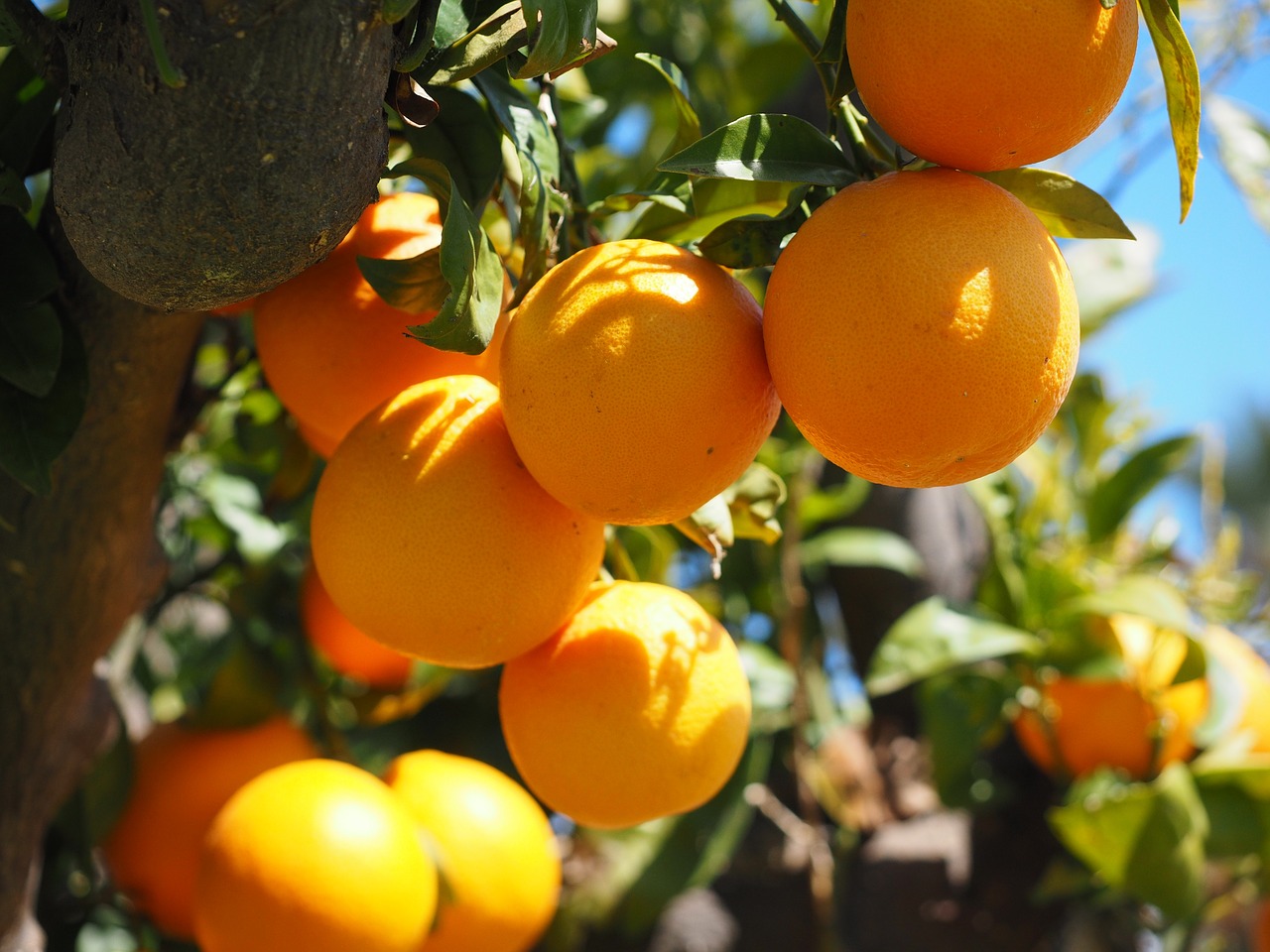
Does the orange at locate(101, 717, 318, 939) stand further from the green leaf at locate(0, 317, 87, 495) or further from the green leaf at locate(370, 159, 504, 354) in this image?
the green leaf at locate(370, 159, 504, 354)

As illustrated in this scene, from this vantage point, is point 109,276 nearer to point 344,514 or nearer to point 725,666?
point 344,514

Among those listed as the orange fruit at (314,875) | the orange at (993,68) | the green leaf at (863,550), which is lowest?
the green leaf at (863,550)

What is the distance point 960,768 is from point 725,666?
677mm

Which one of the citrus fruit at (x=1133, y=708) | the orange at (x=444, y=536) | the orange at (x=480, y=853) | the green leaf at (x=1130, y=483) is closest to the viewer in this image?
the orange at (x=444, y=536)

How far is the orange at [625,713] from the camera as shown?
633mm

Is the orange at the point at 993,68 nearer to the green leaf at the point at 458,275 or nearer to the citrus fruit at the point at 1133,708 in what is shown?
the green leaf at the point at 458,275

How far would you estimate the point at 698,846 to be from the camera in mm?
1239

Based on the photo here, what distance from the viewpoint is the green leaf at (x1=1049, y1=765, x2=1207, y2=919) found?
1076 millimetres

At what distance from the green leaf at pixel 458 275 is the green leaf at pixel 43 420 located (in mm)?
206

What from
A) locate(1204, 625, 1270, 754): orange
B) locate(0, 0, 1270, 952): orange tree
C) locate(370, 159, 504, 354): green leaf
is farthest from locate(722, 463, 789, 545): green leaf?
locate(1204, 625, 1270, 754): orange

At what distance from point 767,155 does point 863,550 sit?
0.88 metres

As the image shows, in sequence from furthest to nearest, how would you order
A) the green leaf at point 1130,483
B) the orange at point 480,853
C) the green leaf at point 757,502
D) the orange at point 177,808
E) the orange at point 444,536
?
the green leaf at point 1130,483
the orange at point 177,808
the orange at point 480,853
the green leaf at point 757,502
the orange at point 444,536

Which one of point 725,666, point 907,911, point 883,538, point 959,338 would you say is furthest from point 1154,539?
point 959,338

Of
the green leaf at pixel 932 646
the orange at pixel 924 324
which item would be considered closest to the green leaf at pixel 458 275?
the orange at pixel 924 324
